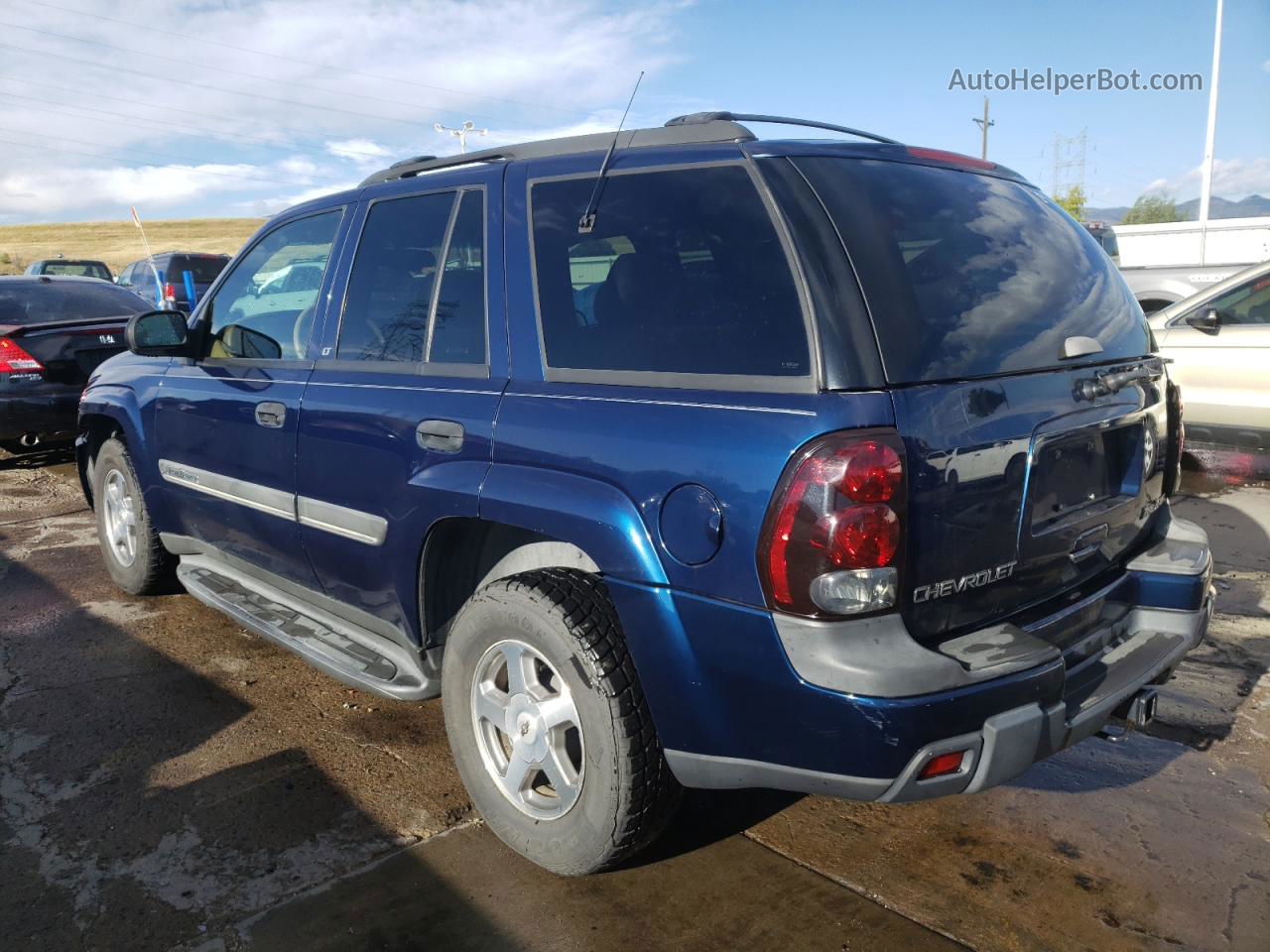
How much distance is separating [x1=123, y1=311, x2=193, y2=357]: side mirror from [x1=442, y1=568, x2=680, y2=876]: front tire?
2.17m

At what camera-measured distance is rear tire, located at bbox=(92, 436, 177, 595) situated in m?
4.78

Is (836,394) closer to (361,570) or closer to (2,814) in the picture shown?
(361,570)

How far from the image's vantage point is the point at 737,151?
2430 mm

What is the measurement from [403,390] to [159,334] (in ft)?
5.47

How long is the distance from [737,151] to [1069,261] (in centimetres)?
107

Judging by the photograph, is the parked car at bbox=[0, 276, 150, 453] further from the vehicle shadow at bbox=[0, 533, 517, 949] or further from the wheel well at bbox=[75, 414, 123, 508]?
the vehicle shadow at bbox=[0, 533, 517, 949]

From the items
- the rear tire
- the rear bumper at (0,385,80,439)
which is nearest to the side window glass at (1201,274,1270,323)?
the rear tire

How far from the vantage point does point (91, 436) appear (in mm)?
5164

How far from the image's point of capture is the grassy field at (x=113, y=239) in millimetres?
60531

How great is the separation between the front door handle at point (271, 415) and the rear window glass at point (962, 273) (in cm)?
211

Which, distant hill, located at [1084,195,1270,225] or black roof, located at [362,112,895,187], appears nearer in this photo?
black roof, located at [362,112,895,187]

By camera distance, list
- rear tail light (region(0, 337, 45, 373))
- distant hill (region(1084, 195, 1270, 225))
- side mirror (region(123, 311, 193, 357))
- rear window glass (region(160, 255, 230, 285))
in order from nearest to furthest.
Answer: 1. side mirror (region(123, 311, 193, 357))
2. rear tail light (region(0, 337, 45, 373))
3. rear window glass (region(160, 255, 230, 285))
4. distant hill (region(1084, 195, 1270, 225))

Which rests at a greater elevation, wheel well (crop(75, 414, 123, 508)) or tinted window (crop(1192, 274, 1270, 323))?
tinted window (crop(1192, 274, 1270, 323))

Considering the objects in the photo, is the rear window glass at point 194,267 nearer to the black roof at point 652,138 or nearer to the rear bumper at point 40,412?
the rear bumper at point 40,412
